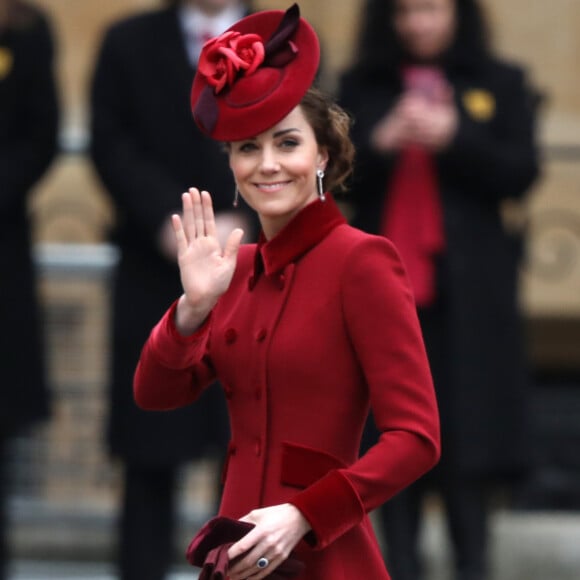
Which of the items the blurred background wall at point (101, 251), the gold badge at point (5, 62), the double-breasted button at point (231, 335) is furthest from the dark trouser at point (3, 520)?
the double-breasted button at point (231, 335)

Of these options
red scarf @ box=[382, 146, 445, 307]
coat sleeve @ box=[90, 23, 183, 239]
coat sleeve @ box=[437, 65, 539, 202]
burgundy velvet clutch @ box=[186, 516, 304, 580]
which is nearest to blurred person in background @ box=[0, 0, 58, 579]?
coat sleeve @ box=[90, 23, 183, 239]

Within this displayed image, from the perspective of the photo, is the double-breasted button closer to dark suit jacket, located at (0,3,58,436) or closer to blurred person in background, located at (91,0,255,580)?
blurred person in background, located at (91,0,255,580)

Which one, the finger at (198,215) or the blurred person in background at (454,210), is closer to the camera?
the finger at (198,215)

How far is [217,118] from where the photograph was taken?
9.70 feet

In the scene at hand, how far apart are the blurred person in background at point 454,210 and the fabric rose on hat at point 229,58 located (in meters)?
2.21

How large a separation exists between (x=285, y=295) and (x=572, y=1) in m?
7.37

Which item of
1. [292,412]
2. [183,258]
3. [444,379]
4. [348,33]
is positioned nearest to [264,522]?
[292,412]

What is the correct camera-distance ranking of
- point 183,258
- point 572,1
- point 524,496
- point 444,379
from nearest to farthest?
point 183,258 → point 444,379 → point 524,496 → point 572,1

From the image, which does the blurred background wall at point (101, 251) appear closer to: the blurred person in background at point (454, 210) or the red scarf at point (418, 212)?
the blurred person in background at point (454, 210)

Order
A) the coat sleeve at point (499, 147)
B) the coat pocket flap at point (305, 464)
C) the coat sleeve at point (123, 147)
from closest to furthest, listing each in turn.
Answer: the coat pocket flap at point (305, 464) → the coat sleeve at point (123, 147) → the coat sleeve at point (499, 147)

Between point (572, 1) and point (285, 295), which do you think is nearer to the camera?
point (285, 295)

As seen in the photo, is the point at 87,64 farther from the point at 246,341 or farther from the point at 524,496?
the point at 246,341

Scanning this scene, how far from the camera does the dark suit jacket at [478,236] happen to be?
17.3 feet

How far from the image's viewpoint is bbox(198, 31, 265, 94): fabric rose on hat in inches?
116
